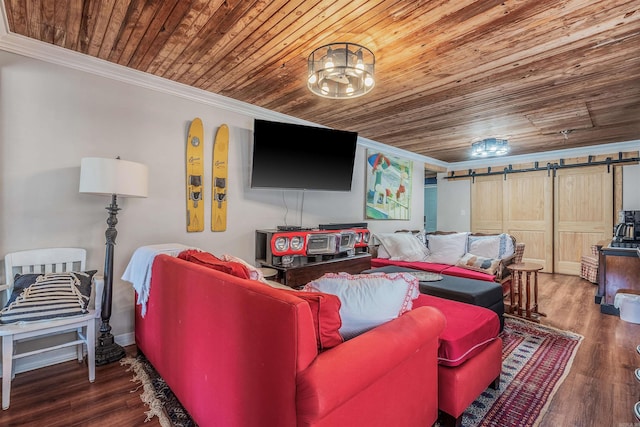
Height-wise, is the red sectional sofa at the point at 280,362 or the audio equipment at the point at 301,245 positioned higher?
the audio equipment at the point at 301,245

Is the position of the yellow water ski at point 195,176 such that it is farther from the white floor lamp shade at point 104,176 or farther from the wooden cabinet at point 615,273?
the wooden cabinet at point 615,273

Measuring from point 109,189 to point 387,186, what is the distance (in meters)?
3.95

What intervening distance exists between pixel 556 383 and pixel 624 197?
4.54 meters

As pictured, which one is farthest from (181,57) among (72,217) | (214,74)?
(72,217)

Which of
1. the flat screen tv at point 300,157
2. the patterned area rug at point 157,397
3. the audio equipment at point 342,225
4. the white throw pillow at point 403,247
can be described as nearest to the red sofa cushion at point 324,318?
the patterned area rug at point 157,397

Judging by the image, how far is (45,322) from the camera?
1.83 metres

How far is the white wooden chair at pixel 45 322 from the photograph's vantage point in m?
1.72

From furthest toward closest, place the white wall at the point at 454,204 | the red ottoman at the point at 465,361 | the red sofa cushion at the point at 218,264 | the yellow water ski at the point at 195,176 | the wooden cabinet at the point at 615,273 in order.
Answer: the white wall at the point at 454,204
the wooden cabinet at the point at 615,273
the yellow water ski at the point at 195,176
the red ottoman at the point at 465,361
the red sofa cushion at the point at 218,264

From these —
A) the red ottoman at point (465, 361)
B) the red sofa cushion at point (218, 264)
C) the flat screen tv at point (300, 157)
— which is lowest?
the red ottoman at point (465, 361)

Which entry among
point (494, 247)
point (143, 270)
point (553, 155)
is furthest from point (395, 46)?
point (553, 155)

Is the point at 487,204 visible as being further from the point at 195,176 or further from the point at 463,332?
the point at 195,176

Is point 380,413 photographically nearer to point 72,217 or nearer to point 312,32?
point 312,32

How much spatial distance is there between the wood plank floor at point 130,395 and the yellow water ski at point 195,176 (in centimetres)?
119

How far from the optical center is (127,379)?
2066 mm
